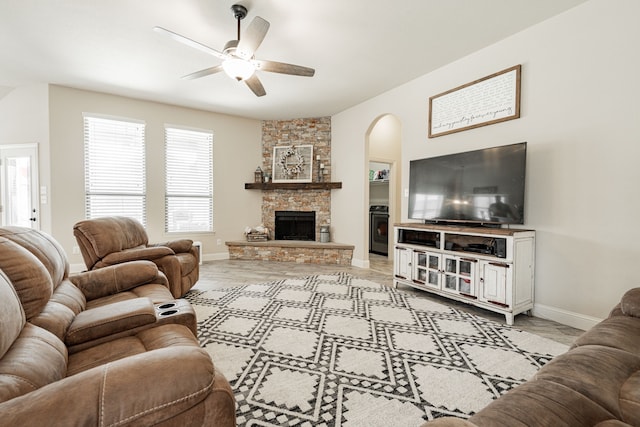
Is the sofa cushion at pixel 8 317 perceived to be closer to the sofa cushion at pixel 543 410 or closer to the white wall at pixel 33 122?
the sofa cushion at pixel 543 410

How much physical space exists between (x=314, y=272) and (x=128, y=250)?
Answer: 2.61 meters

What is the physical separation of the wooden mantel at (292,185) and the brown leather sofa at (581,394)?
466 cm

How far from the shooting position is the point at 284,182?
5.97 m

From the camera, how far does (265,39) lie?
10.3ft

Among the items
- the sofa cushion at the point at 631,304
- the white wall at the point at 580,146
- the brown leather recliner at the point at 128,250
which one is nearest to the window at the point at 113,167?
the brown leather recliner at the point at 128,250

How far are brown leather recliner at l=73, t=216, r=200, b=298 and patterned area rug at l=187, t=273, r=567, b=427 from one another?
384mm

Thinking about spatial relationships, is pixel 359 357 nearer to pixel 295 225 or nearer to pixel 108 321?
pixel 108 321

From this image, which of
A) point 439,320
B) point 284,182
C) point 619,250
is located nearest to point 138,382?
point 439,320

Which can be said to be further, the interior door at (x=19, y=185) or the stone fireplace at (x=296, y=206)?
the stone fireplace at (x=296, y=206)

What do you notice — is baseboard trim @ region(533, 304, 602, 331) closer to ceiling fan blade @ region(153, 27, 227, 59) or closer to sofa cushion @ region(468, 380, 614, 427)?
sofa cushion @ region(468, 380, 614, 427)

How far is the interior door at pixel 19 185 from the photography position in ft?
14.6

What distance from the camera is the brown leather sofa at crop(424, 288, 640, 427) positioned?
77 centimetres

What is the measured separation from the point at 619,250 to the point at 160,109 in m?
6.37

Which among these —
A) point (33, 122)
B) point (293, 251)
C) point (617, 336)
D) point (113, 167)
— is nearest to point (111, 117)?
point (113, 167)
